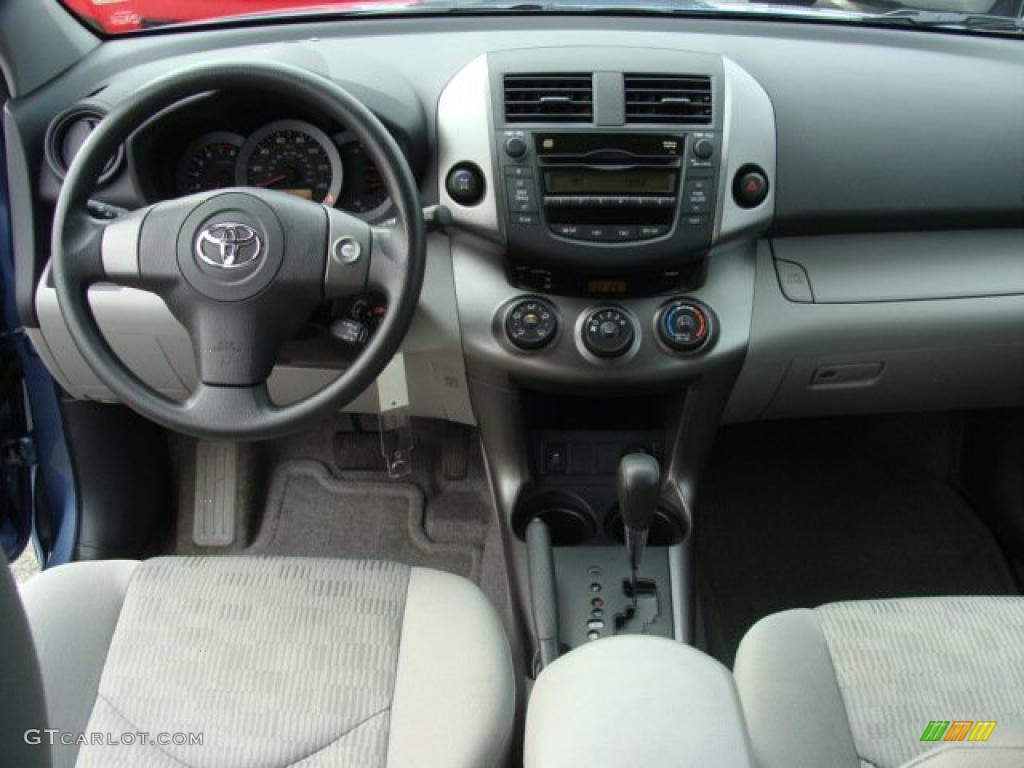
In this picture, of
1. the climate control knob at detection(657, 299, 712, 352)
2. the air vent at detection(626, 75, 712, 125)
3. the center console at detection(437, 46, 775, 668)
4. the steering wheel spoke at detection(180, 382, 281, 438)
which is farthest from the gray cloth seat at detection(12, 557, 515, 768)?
the air vent at detection(626, 75, 712, 125)

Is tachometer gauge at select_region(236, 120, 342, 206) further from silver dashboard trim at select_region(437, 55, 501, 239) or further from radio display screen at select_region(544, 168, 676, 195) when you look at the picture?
radio display screen at select_region(544, 168, 676, 195)

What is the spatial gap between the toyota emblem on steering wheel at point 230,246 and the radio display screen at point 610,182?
1.54 ft

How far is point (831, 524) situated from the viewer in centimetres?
228

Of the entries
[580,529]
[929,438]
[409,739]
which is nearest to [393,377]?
[580,529]

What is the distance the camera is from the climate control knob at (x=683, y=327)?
1.59 metres

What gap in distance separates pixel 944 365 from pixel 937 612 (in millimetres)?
611

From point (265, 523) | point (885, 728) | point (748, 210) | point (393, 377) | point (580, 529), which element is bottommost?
point (265, 523)

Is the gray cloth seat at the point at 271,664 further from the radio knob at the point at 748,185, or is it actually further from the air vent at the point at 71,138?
the radio knob at the point at 748,185

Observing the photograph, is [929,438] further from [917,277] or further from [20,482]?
[20,482]

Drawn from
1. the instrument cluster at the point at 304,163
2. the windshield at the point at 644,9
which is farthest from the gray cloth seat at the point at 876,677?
the windshield at the point at 644,9

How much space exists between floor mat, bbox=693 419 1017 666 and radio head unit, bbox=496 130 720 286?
2.45 feet

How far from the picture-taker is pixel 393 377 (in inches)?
62.7

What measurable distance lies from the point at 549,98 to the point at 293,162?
0.42 m

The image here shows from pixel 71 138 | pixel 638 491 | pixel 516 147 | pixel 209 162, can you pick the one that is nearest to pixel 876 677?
pixel 638 491
